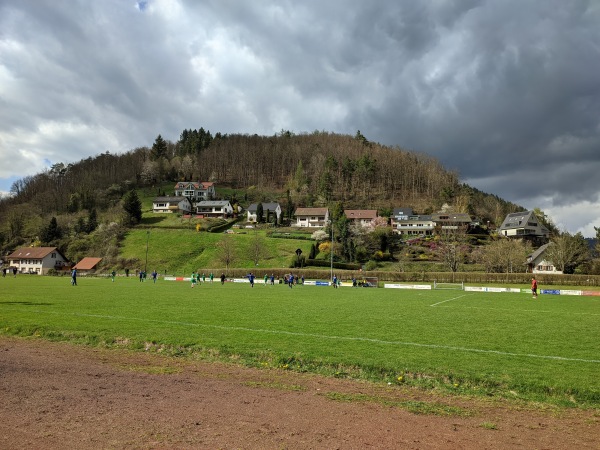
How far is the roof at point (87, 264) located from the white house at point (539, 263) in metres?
92.7

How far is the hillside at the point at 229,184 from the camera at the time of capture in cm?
10994

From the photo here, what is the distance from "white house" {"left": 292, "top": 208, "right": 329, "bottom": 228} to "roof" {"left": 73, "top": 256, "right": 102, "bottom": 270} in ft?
178

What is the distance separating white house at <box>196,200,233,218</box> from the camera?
128375 mm

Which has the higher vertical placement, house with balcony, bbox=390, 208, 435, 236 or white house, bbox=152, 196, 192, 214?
white house, bbox=152, 196, 192, 214

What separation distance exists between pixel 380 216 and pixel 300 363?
113 meters

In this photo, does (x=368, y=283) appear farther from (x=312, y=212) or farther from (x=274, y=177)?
(x=274, y=177)

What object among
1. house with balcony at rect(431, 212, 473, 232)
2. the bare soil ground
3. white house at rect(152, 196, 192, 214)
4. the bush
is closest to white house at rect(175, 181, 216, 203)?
white house at rect(152, 196, 192, 214)

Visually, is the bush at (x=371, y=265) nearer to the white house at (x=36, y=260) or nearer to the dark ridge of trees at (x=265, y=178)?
the dark ridge of trees at (x=265, y=178)

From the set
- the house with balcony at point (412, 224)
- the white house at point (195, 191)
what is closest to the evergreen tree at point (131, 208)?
the white house at point (195, 191)

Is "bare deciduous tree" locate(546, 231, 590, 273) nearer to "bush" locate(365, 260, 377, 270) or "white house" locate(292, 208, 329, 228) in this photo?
"bush" locate(365, 260, 377, 270)

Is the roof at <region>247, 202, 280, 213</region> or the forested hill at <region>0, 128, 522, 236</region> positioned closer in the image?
the roof at <region>247, 202, 280, 213</region>

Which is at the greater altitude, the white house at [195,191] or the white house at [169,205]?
the white house at [195,191]

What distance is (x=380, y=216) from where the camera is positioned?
122 m

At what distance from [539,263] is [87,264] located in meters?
96.6
